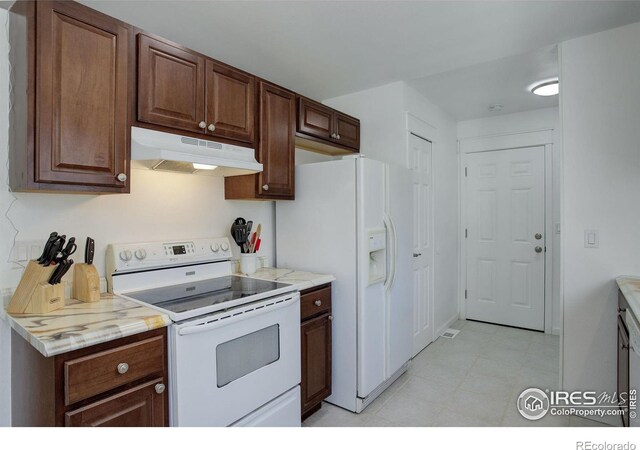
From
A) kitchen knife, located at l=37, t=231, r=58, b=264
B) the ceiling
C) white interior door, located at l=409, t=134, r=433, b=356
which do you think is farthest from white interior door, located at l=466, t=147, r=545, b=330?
kitchen knife, located at l=37, t=231, r=58, b=264

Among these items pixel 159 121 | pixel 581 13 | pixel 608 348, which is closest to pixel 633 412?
pixel 608 348

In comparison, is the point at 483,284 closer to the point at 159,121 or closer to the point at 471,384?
the point at 471,384

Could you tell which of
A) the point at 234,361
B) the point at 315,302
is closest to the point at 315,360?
the point at 315,302

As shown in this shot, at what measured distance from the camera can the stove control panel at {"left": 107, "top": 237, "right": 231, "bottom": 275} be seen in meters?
1.85

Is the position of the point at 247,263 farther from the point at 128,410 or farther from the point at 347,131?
the point at 347,131

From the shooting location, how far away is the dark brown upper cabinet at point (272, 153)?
230cm

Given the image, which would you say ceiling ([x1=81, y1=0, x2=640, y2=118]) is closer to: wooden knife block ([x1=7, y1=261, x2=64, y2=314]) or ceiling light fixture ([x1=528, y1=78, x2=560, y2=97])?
ceiling light fixture ([x1=528, y1=78, x2=560, y2=97])

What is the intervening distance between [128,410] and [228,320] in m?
0.50

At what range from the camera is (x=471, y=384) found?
8.74ft

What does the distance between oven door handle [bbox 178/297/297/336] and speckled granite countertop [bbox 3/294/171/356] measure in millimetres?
87

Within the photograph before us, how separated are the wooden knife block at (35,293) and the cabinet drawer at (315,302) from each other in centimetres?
119

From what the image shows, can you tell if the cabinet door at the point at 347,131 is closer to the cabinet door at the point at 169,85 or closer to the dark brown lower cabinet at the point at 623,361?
the cabinet door at the point at 169,85

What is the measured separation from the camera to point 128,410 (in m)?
1.35
